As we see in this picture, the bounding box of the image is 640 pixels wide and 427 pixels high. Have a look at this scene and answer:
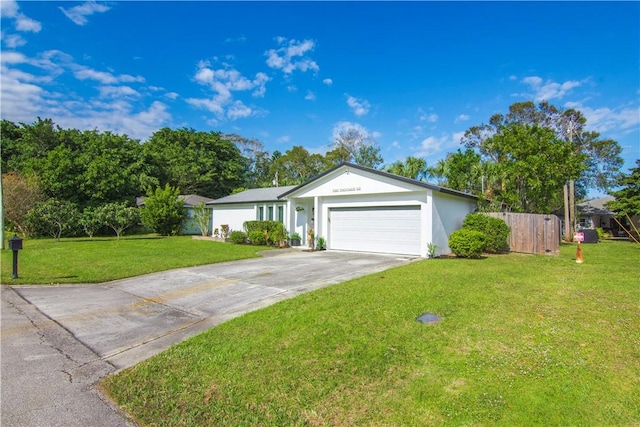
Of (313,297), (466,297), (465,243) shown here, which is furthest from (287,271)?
(465,243)

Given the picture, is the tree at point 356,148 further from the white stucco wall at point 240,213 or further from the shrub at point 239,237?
the shrub at point 239,237

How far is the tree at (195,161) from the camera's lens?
35.3 meters

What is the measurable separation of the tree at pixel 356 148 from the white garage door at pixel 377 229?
25283mm

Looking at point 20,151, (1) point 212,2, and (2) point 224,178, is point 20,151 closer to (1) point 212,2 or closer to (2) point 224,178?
(2) point 224,178

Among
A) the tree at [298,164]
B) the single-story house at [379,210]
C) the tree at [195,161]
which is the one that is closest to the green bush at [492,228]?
the single-story house at [379,210]

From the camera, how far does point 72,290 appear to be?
26.6 feet

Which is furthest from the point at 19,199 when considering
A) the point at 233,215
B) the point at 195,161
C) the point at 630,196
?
the point at 630,196

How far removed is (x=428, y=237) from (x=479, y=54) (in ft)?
32.5

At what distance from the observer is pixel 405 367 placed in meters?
3.79

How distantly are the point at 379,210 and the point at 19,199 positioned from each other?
2317 centimetres

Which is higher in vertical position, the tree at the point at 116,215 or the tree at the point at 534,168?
the tree at the point at 534,168

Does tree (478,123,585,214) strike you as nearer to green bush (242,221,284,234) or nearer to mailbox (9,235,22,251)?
green bush (242,221,284,234)

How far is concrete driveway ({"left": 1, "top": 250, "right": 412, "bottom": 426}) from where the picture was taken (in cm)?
333

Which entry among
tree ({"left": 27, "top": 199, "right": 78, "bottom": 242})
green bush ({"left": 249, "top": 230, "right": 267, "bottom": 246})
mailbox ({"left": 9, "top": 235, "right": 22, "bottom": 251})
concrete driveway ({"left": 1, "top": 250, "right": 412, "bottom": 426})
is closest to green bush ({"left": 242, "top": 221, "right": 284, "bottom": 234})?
green bush ({"left": 249, "top": 230, "right": 267, "bottom": 246})
